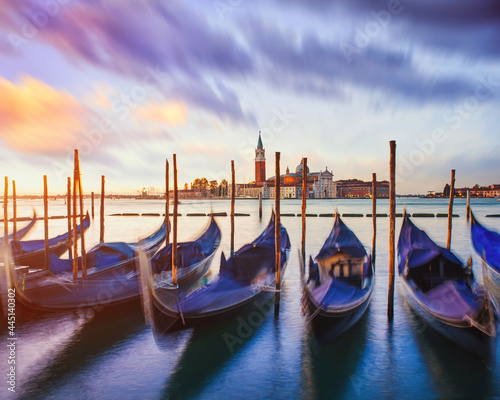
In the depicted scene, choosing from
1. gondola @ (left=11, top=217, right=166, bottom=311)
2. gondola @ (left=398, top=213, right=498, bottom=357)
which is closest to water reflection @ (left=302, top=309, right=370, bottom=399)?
gondola @ (left=398, top=213, right=498, bottom=357)

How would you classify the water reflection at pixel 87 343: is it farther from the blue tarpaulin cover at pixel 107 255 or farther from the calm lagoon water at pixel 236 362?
the blue tarpaulin cover at pixel 107 255

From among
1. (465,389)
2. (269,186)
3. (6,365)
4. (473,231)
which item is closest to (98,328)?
(6,365)

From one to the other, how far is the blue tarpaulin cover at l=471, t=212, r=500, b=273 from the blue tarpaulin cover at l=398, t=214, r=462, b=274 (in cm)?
175

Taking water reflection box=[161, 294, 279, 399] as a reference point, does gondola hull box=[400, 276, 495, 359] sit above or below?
above

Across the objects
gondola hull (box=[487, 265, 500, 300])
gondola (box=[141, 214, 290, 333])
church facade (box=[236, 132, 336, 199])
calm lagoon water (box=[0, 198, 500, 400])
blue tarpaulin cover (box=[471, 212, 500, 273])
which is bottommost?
calm lagoon water (box=[0, 198, 500, 400])

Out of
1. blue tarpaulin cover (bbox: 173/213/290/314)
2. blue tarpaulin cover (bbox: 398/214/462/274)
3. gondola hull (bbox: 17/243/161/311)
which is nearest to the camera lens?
blue tarpaulin cover (bbox: 173/213/290/314)

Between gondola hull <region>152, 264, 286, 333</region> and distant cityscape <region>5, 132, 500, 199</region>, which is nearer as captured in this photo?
gondola hull <region>152, 264, 286, 333</region>

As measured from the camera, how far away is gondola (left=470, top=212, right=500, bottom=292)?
799 cm

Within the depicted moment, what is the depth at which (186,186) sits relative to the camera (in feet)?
440

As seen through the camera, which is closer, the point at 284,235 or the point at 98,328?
the point at 98,328

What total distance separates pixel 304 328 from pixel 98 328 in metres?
3.46

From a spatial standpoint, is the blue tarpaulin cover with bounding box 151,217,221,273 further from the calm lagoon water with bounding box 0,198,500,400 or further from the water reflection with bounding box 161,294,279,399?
the water reflection with bounding box 161,294,279,399

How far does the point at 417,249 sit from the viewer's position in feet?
23.1

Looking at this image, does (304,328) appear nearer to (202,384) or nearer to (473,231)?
(202,384)
